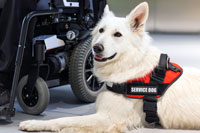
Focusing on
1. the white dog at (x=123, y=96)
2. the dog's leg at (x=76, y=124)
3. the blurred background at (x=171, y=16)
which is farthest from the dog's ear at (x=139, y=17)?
the blurred background at (x=171, y=16)

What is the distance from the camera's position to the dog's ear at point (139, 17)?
2010mm

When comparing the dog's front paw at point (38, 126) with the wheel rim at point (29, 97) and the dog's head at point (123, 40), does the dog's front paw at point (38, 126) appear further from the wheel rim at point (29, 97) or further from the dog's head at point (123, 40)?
the dog's head at point (123, 40)

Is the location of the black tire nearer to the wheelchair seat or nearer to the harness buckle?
the wheelchair seat

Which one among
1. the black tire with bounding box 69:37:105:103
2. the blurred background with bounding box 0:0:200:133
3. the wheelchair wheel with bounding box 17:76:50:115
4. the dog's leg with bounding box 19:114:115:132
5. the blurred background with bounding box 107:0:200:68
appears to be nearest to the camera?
the dog's leg with bounding box 19:114:115:132

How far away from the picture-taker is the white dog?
2.03m

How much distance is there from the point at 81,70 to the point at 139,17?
874mm

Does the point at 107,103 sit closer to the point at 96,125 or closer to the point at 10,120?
the point at 96,125

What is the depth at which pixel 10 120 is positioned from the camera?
2330 millimetres

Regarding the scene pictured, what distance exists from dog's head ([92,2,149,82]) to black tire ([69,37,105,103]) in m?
0.63

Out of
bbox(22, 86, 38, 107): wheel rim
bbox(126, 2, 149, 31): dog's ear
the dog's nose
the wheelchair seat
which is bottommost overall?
bbox(22, 86, 38, 107): wheel rim

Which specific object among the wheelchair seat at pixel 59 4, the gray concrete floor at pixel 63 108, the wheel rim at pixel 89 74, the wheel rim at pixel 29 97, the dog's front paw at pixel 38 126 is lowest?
the gray concrete floor at pixel 63 108

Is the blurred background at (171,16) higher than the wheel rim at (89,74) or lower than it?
higher

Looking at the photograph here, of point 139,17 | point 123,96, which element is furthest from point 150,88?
point 139,17

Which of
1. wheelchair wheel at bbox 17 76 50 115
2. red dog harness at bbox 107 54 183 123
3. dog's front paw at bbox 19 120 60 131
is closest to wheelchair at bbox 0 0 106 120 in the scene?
wheelchair wheel at bbox 17 76 50 115
